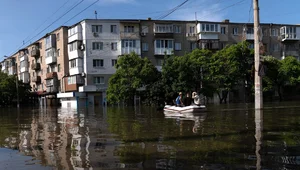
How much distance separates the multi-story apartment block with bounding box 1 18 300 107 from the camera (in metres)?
56.7

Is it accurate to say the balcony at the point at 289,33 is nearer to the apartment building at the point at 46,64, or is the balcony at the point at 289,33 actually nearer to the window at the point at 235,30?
the window at the point at 235,30

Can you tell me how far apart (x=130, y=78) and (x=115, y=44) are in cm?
1229

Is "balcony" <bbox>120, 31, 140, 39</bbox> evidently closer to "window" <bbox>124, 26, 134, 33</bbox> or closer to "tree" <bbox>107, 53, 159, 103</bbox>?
"window" <bbox>124, 26, 134, 33</bbox>

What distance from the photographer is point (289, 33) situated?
63469 millimetres

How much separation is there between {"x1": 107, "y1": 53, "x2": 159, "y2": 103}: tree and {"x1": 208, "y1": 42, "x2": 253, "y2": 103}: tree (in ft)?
31.8

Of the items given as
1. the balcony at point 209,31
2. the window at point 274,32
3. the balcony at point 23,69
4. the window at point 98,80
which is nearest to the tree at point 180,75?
the balcony at point 209,31

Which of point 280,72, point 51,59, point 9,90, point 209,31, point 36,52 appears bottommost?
point 9,90

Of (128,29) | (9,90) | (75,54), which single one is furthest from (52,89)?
(128,29)

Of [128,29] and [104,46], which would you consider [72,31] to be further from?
[128,29]

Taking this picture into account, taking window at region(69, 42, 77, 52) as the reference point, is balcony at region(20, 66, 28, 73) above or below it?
below

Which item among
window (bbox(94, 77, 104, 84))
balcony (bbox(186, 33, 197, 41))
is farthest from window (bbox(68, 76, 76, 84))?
balcony (bbox(186, 33, 197, 41))

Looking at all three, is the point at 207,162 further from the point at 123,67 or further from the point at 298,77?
the point at 298,77

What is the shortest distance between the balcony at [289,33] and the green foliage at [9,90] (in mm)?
54463

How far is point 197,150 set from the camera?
880 centimetres
